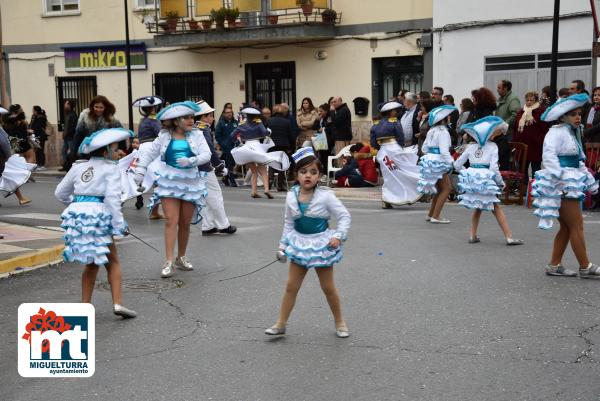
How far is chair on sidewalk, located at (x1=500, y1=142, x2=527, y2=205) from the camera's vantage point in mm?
15297

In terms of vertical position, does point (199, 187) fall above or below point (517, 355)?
above

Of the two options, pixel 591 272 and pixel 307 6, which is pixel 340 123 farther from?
pixel 591 272

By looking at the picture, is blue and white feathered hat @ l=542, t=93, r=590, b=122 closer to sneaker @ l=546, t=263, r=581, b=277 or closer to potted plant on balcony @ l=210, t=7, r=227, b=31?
sneaker @ l=546, t=263, r=581, b=277

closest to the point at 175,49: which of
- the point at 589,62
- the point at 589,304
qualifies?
the point at 589,62

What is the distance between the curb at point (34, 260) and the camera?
9531 millimetres

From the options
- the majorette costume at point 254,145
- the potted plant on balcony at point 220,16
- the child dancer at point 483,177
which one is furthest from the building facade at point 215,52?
the child dancer at point 483,177

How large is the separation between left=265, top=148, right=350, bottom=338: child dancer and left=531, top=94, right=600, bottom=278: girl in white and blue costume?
2950 millimetres

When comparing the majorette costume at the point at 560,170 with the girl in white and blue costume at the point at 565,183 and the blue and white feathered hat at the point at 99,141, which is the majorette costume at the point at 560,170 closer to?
the girl in white and blue costume at the point at 565,183

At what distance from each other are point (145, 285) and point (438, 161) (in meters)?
5.49

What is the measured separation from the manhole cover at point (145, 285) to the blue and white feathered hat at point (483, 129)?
4.23 m

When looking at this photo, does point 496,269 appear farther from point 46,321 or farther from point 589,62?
point 589,62

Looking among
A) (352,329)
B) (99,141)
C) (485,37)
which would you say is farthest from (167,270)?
(485,37)

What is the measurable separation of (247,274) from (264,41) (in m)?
16.5

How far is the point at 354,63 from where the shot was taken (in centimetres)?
2383
